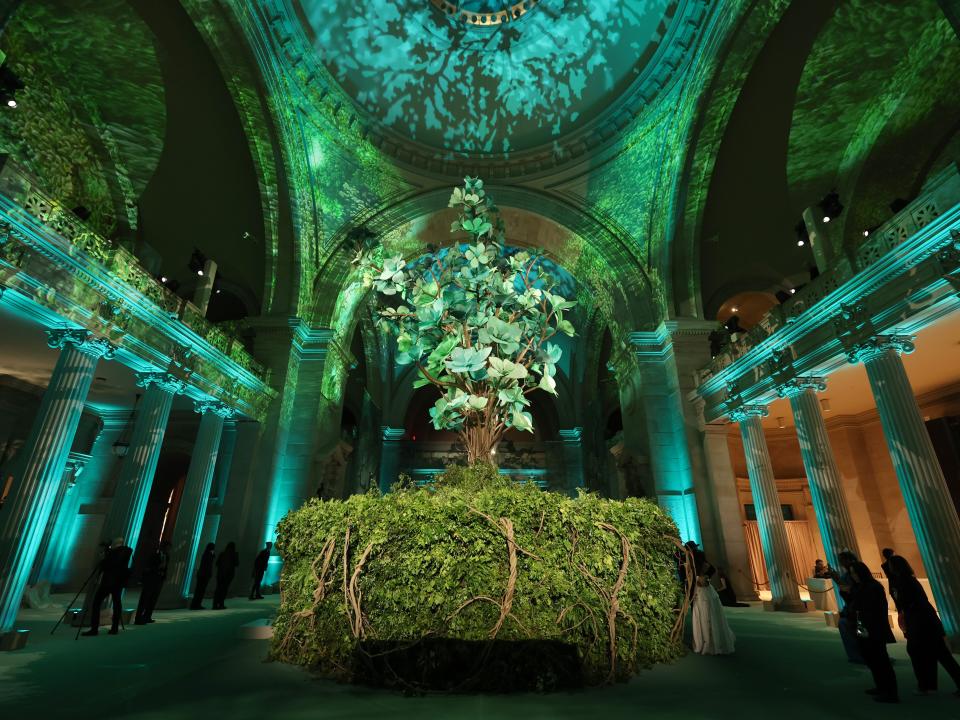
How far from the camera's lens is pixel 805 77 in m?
10.4

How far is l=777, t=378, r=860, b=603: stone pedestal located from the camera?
7844 mm

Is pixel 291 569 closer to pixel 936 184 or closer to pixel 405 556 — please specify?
pixel 405 556

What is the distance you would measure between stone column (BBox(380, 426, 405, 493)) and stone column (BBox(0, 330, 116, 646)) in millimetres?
14941

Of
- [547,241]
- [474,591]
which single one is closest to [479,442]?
[474,591]

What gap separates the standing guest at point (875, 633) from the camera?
328 centimetres

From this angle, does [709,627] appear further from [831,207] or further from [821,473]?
[831,207]

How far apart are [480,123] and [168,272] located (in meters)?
11.2

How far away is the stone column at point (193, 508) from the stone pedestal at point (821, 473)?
12721 millimetres

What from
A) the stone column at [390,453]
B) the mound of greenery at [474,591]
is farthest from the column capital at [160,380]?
the stone column at [390,453]

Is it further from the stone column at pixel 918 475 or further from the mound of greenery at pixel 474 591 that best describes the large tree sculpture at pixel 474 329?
the stone column at pixel 918 475

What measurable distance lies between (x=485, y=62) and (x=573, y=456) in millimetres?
17339

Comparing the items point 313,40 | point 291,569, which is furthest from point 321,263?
point 291,569

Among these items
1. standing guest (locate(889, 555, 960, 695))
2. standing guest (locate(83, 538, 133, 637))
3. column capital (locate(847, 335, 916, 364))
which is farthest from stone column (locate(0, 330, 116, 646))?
column capital (locate(847, 335, 916, 364))

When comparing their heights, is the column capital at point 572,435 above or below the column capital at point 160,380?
above
